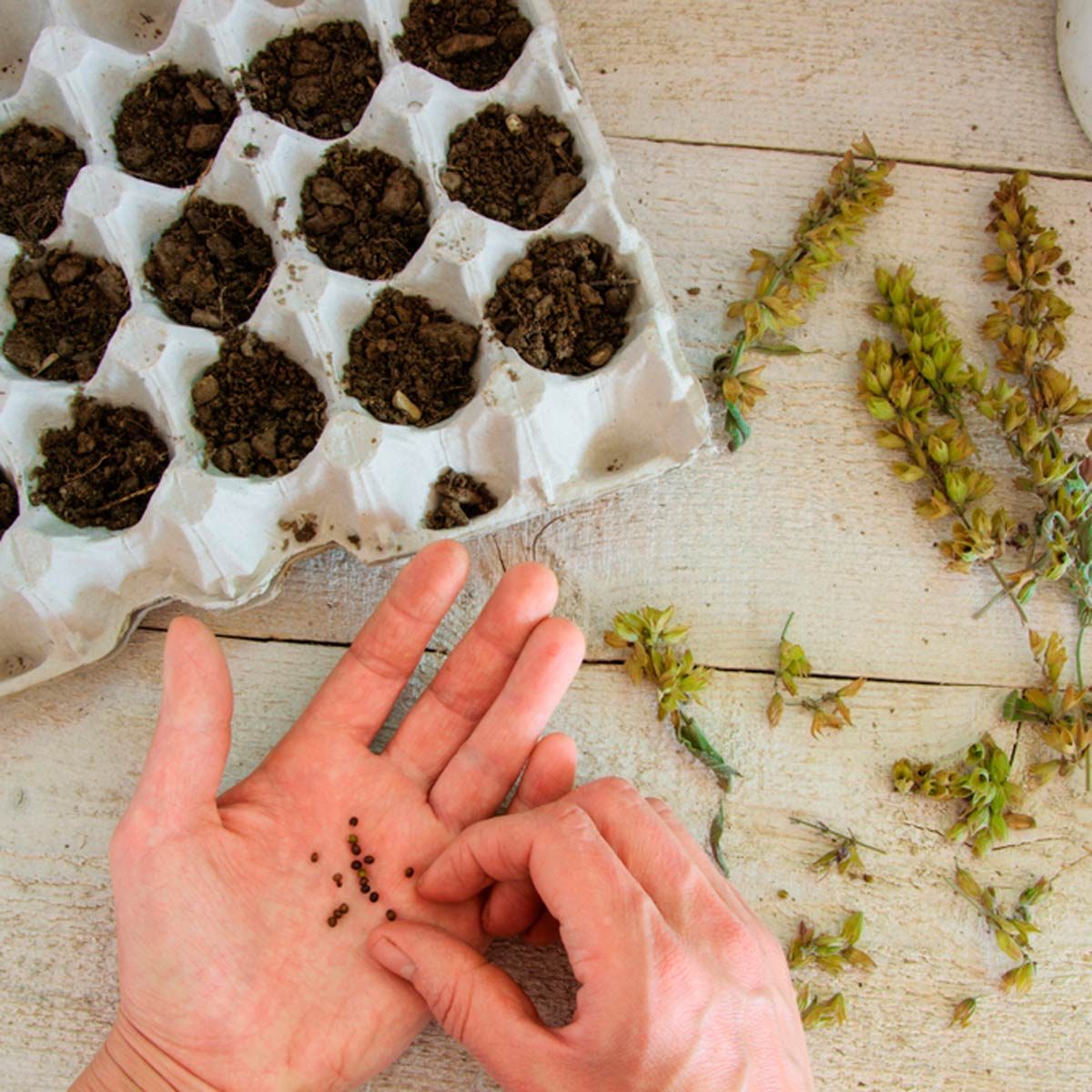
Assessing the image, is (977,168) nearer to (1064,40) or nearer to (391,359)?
(1064,40)

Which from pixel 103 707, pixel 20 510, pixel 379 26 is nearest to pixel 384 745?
pixel 103 707

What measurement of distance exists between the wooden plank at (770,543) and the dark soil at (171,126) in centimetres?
43

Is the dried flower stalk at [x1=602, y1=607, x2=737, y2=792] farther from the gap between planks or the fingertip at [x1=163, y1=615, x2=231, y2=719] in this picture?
the gap between planks

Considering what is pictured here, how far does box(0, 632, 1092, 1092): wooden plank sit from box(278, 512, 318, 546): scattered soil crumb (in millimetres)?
150

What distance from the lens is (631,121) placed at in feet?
3.87

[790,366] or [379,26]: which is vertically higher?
[379,26]

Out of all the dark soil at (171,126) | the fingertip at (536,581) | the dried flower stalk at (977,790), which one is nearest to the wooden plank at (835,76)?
the dark soil at (171,126)

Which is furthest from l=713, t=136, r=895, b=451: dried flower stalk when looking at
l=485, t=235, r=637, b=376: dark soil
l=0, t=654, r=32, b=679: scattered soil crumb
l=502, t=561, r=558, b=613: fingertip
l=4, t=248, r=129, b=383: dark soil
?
l=0, t=654, r=32, b=679: scattered soil crumb

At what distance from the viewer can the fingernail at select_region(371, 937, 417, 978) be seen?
3.02 feet

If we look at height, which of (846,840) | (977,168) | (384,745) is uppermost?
(977,168)

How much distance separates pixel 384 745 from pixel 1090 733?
73 cm

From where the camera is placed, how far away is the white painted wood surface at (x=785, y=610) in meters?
1.09

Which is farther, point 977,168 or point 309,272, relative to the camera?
point 977,168

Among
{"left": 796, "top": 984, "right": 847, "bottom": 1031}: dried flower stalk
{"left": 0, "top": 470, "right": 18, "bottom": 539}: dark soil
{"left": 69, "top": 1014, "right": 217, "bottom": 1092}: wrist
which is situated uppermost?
{"left": 0, "top": 470, "right": 18, "bottom": 539}: dark soil
